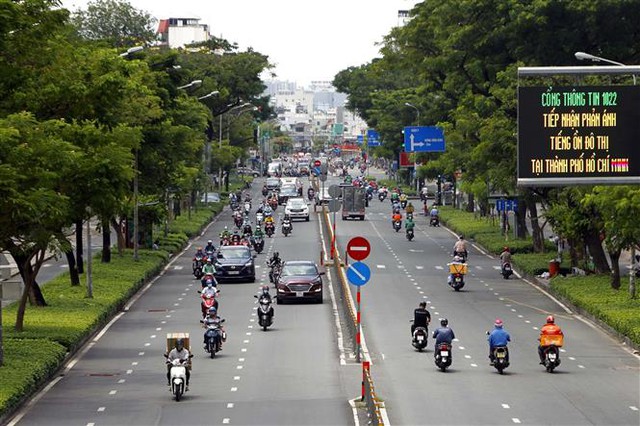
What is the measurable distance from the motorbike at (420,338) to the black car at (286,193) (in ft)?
295

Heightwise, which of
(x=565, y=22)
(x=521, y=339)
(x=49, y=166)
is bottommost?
(x=521, y=339)

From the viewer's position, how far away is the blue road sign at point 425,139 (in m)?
100

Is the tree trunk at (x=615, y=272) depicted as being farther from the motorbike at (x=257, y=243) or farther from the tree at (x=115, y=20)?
the tree at (x=115, y=20)

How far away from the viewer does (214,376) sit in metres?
35.0

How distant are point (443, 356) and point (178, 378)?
7167 millimetres

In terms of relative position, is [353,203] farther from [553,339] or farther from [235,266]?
[553,339]

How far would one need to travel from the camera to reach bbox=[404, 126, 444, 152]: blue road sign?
100 metres

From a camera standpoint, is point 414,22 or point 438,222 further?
point 438,222

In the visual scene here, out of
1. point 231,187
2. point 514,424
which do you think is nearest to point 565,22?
point 514,424

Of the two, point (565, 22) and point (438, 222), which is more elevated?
point (565, 22)

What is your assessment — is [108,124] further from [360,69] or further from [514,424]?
[360,69]

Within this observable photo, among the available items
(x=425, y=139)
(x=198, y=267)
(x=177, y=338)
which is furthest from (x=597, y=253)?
(x=425, y=139)

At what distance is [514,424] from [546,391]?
4721mm

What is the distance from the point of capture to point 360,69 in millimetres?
199500
